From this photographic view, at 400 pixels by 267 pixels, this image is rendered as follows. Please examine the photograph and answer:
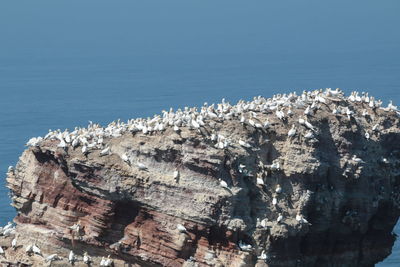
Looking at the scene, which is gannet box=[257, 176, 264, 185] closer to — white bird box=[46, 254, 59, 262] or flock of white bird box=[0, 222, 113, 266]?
flock of white bird box=[0, 222, 113, 266]

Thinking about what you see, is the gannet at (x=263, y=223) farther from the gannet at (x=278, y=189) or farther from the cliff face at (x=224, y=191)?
the gannet at (x=278, y=189)

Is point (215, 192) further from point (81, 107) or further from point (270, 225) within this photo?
point (81, 107)

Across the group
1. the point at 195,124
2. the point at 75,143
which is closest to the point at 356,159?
the point at 195,124

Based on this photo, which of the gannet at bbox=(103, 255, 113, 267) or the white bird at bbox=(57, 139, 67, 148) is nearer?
the gannet at bbox=(103, 255, 113, 267)

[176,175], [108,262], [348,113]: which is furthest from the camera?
[348,113]

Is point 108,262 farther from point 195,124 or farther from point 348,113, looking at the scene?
point 348,113

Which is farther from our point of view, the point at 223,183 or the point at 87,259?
the point at 87,259

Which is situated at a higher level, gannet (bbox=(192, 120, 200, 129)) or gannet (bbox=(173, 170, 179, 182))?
gannet (bbox=(192, 120, 200, 129))

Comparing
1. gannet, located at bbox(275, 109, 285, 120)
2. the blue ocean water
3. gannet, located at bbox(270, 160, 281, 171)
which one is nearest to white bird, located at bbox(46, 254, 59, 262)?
gannet, located at bbox(270, 160, 281, 171)
